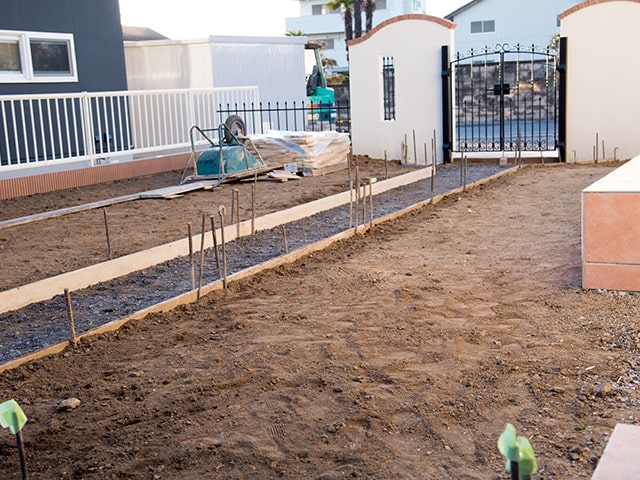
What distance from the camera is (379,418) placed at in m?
3.75

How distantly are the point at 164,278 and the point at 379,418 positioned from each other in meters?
3.50

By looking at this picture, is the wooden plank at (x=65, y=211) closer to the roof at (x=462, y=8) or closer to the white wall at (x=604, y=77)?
the white wall at (x=604, y=77)

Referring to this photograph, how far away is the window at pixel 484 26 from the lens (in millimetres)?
39719

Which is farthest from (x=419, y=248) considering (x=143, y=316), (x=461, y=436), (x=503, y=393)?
(x=461, y=436)

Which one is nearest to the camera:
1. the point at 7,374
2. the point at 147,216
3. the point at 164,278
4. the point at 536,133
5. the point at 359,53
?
the point at 7,374

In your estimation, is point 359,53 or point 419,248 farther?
point 359,53

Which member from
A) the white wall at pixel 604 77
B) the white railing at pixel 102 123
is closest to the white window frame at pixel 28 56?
the white railing at pixel 102 123

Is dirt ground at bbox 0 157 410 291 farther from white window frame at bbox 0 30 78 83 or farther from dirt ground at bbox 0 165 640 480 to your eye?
white window frame at bbox 0 30 78 83

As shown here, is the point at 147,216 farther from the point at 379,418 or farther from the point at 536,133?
the point at 536,133

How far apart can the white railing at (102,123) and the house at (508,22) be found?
75.1 feet

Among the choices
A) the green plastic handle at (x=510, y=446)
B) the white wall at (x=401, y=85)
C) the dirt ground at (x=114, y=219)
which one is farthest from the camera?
Result: the white wall at (x=401, y=85)

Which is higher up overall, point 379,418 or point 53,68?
point 53,68

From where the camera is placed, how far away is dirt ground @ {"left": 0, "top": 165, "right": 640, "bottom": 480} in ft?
11.2

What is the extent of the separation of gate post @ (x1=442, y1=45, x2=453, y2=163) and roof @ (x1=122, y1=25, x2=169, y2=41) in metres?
10.1
